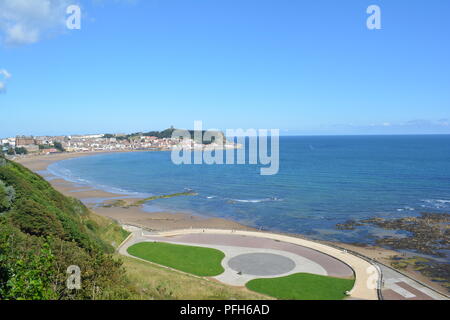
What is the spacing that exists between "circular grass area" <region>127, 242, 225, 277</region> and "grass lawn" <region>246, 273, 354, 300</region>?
12.0 feet

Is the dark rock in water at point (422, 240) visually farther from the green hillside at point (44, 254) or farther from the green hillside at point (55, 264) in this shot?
the green hillside at point (44, 254)

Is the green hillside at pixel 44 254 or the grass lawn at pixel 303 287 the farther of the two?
the grass lawn at pixel 303 287

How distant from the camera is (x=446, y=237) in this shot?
3189 cm

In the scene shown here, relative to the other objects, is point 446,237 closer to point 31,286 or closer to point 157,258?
point 157,258

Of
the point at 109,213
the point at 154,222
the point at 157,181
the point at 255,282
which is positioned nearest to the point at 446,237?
the point at 255,282

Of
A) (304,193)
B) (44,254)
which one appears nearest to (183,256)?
(44,254)

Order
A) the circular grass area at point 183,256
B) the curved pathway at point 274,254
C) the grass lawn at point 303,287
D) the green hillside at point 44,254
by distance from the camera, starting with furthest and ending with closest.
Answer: the circular grass area at point 183,256 < the curved pathway at point 274,254 < the grass lawn at point 303,287 < the green hillside at point 44,254

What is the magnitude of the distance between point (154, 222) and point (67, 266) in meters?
28.1

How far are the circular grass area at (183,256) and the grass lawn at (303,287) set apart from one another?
144 inches

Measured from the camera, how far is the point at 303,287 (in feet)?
67.4

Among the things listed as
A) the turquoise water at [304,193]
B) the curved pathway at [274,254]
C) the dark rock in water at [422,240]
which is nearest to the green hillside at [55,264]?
the curved pathway at [274,254]

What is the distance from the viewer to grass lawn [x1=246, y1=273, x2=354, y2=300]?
19.4m

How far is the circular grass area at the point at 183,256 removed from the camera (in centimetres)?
2355

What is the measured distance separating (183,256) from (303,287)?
31.9 ft
